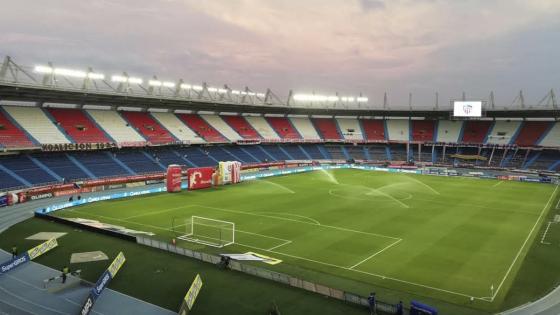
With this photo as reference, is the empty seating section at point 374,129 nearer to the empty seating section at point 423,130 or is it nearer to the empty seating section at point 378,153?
the empty seating section at point 378,153

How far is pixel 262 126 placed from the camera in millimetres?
107500

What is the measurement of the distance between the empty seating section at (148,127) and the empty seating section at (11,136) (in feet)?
69.7

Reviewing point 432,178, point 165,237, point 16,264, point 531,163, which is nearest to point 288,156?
point 432,178

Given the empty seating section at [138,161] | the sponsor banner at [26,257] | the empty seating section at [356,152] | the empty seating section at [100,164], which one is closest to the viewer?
the sponsor banner at [26,257]

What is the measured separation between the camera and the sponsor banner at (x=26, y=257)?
25719 millimetres

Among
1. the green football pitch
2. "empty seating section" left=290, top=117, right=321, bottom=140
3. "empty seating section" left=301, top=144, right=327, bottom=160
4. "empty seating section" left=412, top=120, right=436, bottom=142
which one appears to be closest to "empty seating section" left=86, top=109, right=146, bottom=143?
the green football pitch

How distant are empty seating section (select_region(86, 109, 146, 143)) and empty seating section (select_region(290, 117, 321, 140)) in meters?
46.2

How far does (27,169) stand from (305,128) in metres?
71.0

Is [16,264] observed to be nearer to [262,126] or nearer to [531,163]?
[262,126]

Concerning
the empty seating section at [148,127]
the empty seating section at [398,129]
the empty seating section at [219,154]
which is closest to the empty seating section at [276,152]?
the empty seating section at [219,154]

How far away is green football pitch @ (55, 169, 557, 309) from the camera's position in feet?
85.5

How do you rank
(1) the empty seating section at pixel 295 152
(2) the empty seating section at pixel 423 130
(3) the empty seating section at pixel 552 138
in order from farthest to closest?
(2) the empty seating section at pixel 423 130 → (1) the empty seating section at pixel 295 152 → (3) the empty seating section at pixel 552 138

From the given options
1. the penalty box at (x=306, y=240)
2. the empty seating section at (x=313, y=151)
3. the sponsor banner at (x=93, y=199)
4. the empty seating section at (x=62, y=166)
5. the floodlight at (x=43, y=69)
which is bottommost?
the penalty box at (x=306, y=240)

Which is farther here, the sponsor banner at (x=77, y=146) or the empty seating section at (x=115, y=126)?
the empty seating section at (x=115, y=126)
